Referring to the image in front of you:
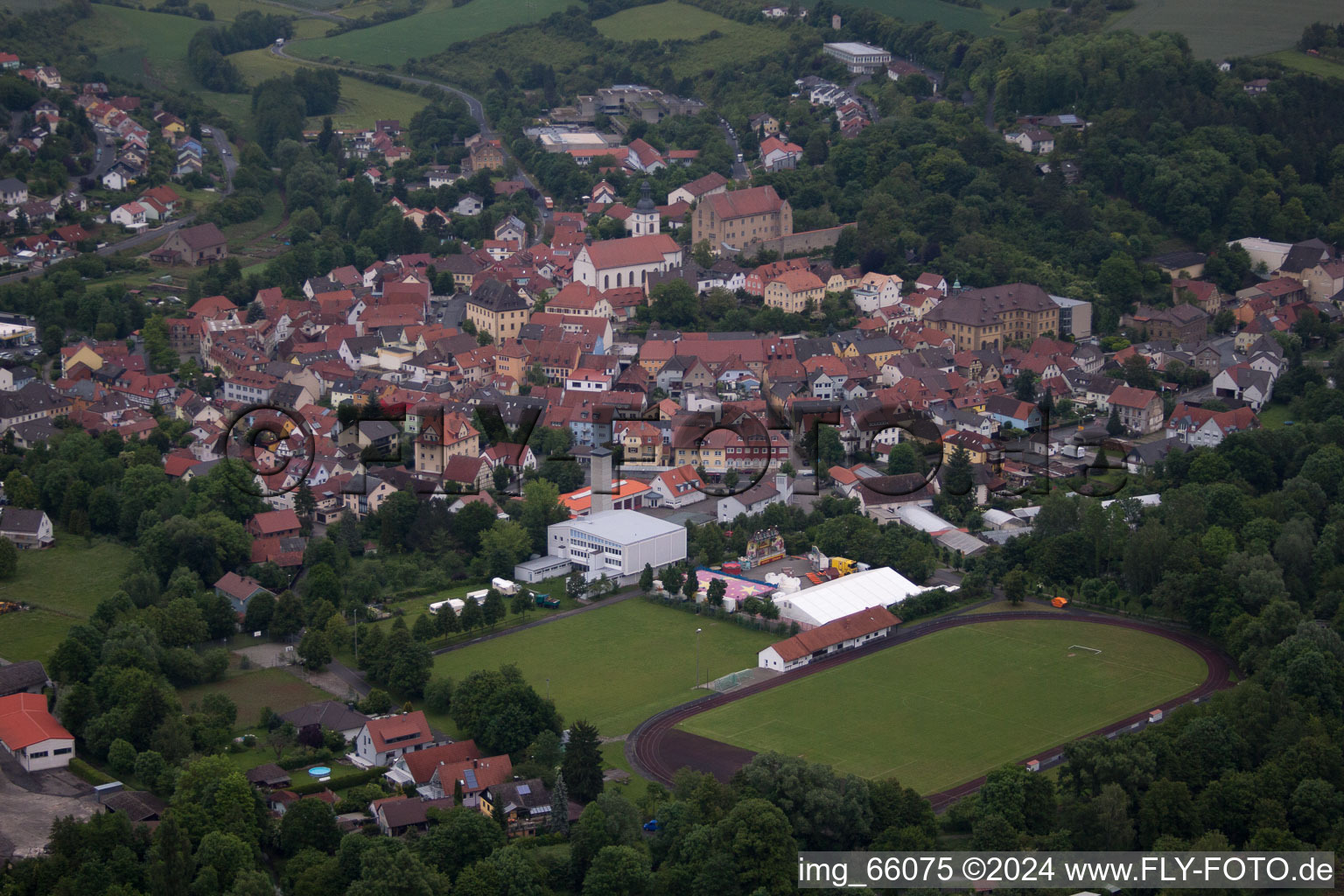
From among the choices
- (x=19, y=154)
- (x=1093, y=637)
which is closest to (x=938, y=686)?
(x=1093, y=637)

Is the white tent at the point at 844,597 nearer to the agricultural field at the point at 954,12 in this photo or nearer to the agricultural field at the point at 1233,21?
the agricultural field at the point at 1233,21

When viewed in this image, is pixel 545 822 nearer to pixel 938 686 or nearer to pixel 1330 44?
pixel 938 686

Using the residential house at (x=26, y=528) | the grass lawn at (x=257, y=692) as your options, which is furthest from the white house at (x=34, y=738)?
the residential house at (x=26, y=528)

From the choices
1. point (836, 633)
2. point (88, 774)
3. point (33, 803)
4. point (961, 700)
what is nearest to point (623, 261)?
point (836, 633)

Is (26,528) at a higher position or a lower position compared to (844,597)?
higher

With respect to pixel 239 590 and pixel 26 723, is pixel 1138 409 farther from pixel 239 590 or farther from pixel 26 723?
pixel 26 723

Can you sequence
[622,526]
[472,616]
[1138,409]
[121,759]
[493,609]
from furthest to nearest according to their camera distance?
[1138,409]
[622,526]
[493,609]
[472,616]
[121,759]
